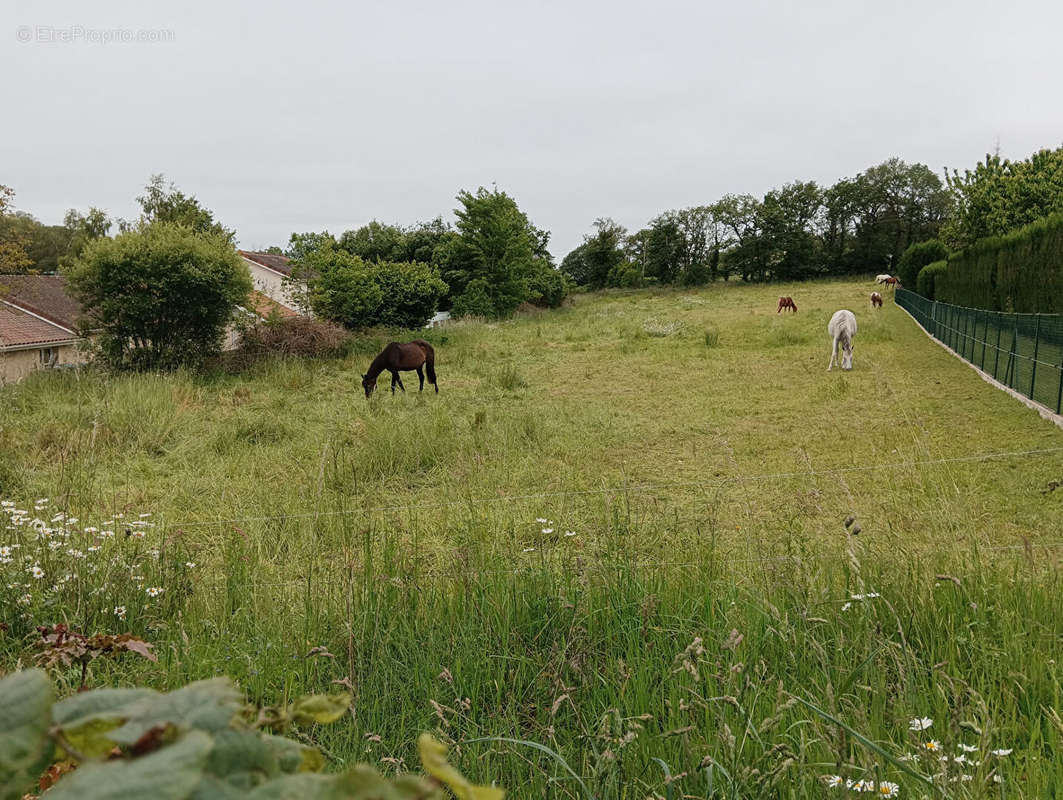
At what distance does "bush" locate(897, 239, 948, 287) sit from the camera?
3784cm

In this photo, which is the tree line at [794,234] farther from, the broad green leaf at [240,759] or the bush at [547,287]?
the broad green leaf at [240,759]

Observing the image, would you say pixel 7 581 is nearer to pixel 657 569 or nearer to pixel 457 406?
pixel 657 569

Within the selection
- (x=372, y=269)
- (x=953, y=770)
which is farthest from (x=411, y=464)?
(x=372, y=269)

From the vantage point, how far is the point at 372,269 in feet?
77.8

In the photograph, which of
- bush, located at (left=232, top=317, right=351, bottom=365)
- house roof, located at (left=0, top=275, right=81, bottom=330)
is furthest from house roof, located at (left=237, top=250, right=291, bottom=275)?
bush, located at (left=232, top=317, right=351, bottom=365)

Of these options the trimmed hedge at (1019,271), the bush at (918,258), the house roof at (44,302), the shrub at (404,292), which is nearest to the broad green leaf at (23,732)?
the trimmed hedge at (1019,271)

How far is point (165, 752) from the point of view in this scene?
425 millimetres

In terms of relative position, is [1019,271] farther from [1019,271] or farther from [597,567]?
[597,567]

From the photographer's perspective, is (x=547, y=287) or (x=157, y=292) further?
(x=547, y=287)

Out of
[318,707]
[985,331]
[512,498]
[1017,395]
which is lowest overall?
[1017,395]

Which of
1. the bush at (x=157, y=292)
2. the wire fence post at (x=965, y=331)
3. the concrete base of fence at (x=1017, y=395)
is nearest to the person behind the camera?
the concrete base of fence at (x=1017, y=395)

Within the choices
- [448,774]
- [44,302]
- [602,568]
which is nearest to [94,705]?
[448,774]

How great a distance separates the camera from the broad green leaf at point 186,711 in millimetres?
483

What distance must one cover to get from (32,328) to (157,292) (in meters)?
15.7
